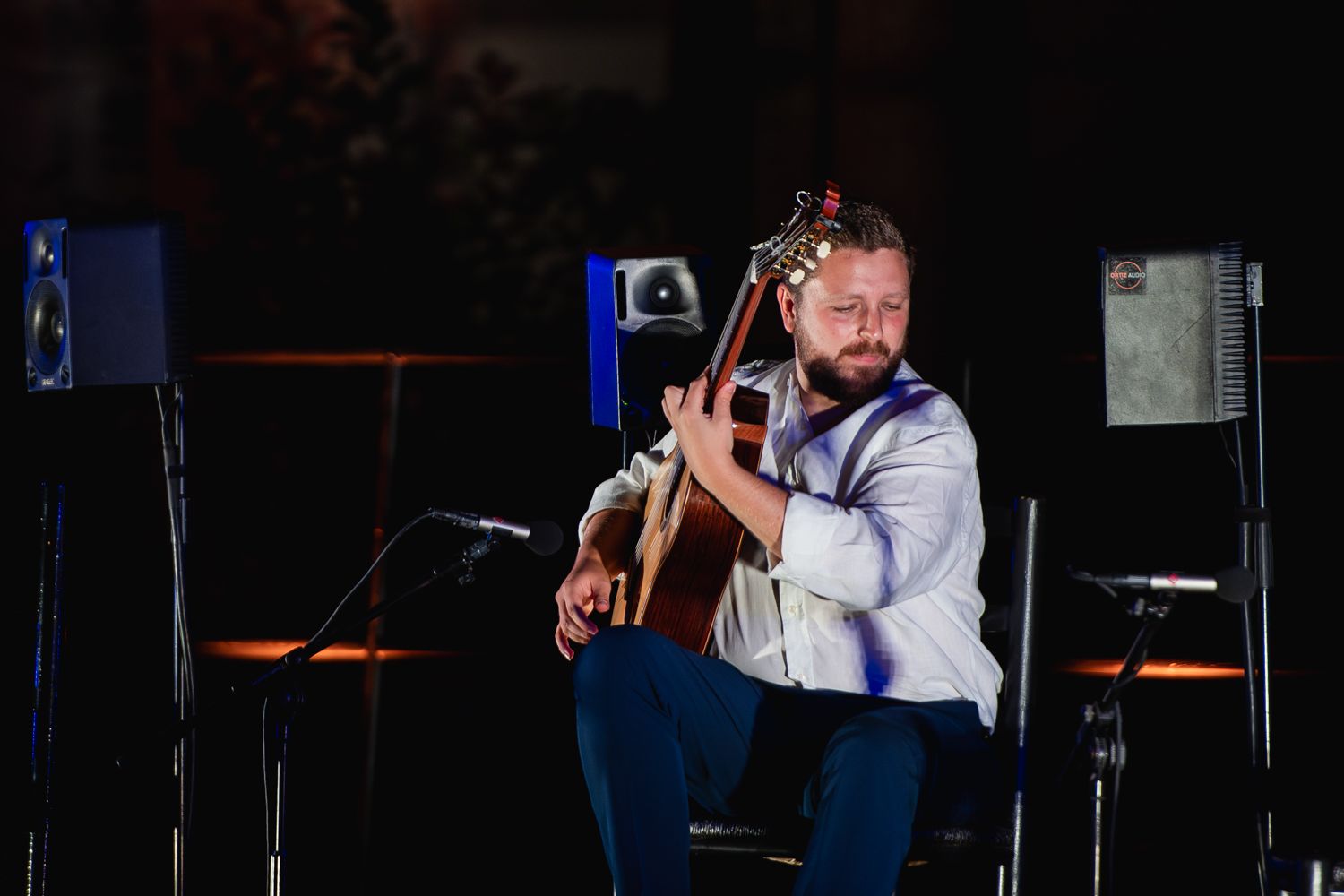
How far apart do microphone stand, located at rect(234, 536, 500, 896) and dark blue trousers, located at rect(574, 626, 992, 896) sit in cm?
24

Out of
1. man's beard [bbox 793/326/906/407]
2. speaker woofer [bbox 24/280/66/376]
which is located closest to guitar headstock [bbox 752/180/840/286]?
man's beard [bbox 793/326/906/407]

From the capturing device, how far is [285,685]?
2.24 m

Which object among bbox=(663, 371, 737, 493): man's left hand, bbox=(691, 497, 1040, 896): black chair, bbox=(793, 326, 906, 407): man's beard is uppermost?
bbox=(793, 326, 906, 407): man's beard

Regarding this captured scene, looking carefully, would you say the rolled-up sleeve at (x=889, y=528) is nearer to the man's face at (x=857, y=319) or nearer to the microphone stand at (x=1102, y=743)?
the man's face at (x=857, y=319)

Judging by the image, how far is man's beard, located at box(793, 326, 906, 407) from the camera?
2.41m

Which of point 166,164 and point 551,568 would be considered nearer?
point 551,568

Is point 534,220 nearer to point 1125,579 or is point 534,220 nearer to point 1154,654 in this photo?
point 1154,654

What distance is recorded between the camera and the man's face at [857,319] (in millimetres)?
2383

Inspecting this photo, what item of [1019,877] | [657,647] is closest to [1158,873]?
[1019,877]

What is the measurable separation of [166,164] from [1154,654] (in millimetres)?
3114

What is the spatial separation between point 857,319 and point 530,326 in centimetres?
177

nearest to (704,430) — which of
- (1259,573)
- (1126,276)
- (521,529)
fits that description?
(521,529)

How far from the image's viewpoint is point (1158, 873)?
3.32 meters

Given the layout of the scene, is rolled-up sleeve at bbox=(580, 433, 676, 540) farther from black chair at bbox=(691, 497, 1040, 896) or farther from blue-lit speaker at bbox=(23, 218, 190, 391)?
blue-lit speaker at bbox=(23, 218, 190, 391)
